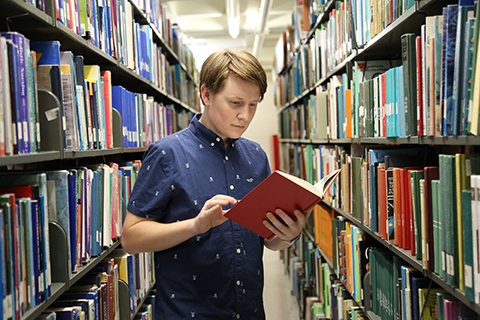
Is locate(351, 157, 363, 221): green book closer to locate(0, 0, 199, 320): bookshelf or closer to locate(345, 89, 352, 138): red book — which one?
locate(345, 89, 352, 138): red book

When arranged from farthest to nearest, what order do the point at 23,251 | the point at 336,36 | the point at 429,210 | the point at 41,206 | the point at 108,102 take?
the point at 336,36 → the point at 108,102 → the point at 429,210 → the point at 41,206 → the point at 23,251

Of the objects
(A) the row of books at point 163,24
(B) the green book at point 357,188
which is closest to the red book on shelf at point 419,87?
(B) the green book at point 357,188

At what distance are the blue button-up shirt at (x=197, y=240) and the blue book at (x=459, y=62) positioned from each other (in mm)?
662

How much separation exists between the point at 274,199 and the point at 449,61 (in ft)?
1.89

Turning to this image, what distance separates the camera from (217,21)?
664 cm

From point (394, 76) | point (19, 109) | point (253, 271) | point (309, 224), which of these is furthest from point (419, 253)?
point (309, 224)

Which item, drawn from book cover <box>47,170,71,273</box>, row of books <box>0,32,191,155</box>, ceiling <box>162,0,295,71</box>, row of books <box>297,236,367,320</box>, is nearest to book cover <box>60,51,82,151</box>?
row of books <box>0,32,191,155</box>

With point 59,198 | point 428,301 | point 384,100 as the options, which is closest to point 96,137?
point 59,198

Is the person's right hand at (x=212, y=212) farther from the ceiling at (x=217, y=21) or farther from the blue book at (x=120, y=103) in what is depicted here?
the ceiling at (x=217, y=21)

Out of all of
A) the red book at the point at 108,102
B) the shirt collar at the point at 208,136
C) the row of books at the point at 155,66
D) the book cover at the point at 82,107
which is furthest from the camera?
the row of books at the point at 155,66

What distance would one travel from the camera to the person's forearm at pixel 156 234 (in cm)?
127

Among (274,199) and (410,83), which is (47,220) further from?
(410,83)

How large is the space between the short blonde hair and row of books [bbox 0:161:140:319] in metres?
0.56

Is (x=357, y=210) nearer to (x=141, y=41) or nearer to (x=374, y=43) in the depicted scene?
(x=374, y=43)
